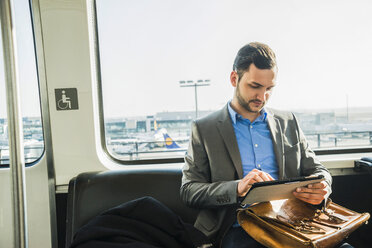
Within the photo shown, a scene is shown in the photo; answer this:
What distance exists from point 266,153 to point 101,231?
108cm

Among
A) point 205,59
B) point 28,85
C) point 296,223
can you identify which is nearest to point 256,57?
point 205,59

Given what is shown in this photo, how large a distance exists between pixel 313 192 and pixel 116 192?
1.21 metres

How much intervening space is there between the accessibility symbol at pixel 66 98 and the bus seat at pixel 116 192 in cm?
58

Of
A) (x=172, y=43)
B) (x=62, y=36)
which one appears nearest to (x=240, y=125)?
(x=172, y=43)

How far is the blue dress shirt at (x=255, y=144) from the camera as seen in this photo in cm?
172

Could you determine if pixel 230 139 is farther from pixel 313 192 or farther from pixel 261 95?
pixel 313 192

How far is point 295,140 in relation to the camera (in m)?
1.84

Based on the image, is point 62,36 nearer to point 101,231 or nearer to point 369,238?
point 101,231

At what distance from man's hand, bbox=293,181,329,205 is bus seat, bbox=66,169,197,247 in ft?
2.29

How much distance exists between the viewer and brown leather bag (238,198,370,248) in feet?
4.19

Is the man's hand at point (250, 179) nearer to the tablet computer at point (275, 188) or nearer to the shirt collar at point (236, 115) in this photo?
the tablet computer at point (275, 188)

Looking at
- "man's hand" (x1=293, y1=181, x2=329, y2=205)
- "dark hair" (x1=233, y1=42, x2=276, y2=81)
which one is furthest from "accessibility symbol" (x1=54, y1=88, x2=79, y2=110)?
"man's hand" (x1=293, y1=181, x2=329, y2=205)

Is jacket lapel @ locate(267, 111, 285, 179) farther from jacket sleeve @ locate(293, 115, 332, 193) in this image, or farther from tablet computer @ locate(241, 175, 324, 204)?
tablet computer @ locate(241, 175, 324, 204)

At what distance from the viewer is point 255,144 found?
5.72 feet
